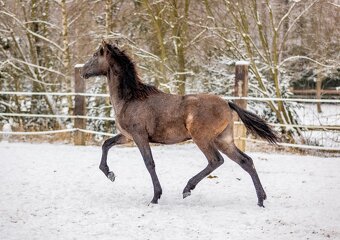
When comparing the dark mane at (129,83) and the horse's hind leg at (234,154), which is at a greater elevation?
the dark mane at (129,83)

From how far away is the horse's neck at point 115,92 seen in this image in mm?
5673

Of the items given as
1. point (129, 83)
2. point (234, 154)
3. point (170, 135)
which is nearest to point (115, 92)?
point (129, 83)

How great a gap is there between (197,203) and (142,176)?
1.64 m

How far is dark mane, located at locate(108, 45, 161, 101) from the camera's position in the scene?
5.64 meters

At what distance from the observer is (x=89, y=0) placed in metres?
13.1

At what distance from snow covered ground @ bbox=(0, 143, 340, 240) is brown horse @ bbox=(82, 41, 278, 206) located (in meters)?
0.37

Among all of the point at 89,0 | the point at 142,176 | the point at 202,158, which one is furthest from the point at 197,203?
the point at 89,0

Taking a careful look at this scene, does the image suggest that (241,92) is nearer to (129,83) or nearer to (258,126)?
(258,126)

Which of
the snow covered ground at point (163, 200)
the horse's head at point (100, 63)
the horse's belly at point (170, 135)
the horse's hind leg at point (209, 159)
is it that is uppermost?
the horse's head at point (100, 63)

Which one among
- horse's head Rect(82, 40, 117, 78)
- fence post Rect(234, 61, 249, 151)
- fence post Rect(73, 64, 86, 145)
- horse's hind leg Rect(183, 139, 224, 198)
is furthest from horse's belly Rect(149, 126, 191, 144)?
fence post Rect(73, 64, 86, 145)

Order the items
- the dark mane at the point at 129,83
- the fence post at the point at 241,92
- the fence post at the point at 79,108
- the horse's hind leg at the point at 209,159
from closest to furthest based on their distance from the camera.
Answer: the horse's hind leg at the point at 209,159 → the dark mane at the point at 129,83 → the fence post at the point at 241,92 → the fence post at the point at 79,108

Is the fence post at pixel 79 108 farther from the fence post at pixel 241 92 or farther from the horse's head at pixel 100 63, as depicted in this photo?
the horse's head at pixel 100 63

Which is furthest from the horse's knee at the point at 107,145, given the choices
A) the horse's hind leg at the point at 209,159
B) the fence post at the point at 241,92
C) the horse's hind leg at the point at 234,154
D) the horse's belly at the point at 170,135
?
the fence post at the point at 241,92

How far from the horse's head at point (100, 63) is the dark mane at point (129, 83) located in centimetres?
7
